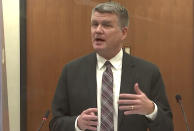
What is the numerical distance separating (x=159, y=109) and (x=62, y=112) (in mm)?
466

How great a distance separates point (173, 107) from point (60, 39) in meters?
1.23

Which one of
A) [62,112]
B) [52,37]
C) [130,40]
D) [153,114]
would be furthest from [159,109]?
[52,37]

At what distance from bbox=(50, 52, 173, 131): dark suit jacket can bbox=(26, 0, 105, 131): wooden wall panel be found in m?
1.38

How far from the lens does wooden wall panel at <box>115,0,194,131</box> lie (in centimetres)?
293

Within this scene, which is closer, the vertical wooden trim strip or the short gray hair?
the short gray hair

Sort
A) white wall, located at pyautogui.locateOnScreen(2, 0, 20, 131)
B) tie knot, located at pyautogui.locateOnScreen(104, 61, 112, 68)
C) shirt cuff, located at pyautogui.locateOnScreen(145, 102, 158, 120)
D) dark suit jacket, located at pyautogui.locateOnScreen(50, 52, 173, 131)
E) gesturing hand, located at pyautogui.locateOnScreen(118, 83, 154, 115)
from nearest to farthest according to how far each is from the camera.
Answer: gesturing hand, located at pyautogui.locateOnScreen(118, 83, 154, 115) < shirt cuff, located at pyautogui.locateOnScreen(145, 102, 158, 120) < dark suit jacket, located at pyautogui.locateOnScreen(50, 52, 173, 131) < tie knot, located at pyautogui.locateOnScreen(104, 61, 112, 68) < white wall, located at pyautogui.locateOnScreen(2, 0, 20, 131)

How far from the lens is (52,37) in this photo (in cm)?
302

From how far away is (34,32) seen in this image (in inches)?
118

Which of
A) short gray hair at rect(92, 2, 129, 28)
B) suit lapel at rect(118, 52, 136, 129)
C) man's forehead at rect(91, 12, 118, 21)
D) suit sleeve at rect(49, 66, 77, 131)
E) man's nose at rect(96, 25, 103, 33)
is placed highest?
short gray hair at rect(92, 2, 129, 28)

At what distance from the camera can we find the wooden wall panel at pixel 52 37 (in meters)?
3.00

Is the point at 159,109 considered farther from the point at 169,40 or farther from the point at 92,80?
the point at 169,40

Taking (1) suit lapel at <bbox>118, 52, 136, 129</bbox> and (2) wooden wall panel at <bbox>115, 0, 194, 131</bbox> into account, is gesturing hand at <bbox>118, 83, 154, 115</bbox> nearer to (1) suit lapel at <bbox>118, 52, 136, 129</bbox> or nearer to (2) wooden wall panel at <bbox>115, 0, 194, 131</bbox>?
(1) suit lapel at <bbox>118, 52, 136, 129</bbox>

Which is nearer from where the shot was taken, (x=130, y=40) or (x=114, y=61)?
(x=114, y=61)

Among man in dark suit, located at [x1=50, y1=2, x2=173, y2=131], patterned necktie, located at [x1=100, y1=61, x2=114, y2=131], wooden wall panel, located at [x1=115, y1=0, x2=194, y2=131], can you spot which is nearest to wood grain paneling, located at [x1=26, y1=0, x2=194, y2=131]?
wooden wall panel, located at [x1=115, y1=0, x2=194, y2=131]
